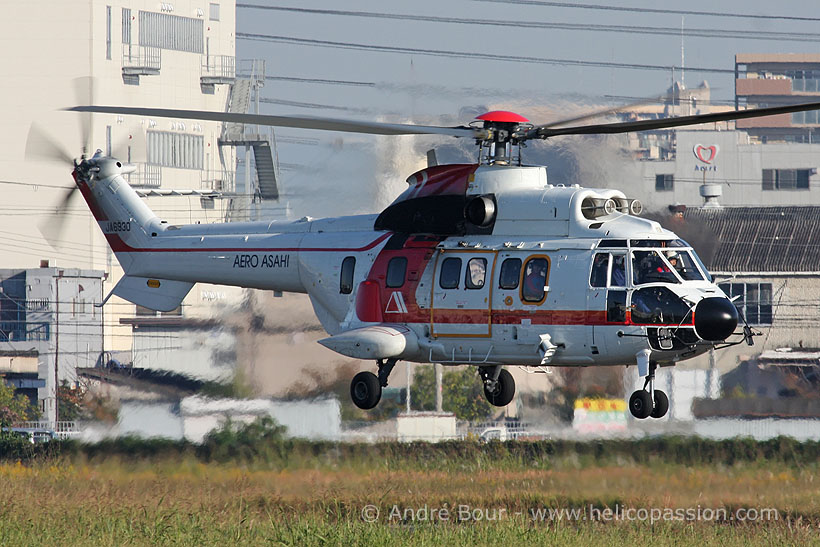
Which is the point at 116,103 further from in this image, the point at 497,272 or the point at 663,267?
the point at 663,267

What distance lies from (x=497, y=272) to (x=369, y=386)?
278 centimetres

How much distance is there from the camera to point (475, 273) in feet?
59.3

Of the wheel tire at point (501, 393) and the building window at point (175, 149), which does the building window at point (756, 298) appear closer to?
the wheel tire at point (501, 393)

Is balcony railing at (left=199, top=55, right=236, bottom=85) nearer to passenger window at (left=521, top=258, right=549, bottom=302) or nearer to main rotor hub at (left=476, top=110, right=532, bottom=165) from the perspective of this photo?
main rotor hub at (left=476, top=110, right=532, bottom=165)

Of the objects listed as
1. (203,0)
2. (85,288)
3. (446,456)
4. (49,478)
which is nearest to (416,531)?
(446,456)

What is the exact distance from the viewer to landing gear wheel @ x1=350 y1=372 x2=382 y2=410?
746 inches

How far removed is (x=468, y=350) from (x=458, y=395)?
15.3 metres

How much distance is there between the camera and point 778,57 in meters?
123

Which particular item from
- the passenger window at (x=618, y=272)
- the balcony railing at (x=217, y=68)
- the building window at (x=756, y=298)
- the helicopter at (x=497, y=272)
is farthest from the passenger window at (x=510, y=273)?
the balcony railing at (x=217, y=68)

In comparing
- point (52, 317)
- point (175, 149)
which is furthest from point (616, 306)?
point (175, 149)

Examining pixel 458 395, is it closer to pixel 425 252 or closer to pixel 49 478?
pixel 49 478

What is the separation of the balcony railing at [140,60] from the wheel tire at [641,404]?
57.8m

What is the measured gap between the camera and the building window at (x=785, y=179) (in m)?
81.9

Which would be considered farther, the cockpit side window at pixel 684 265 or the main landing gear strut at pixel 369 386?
the main landing gear strut at pixel 369 386
